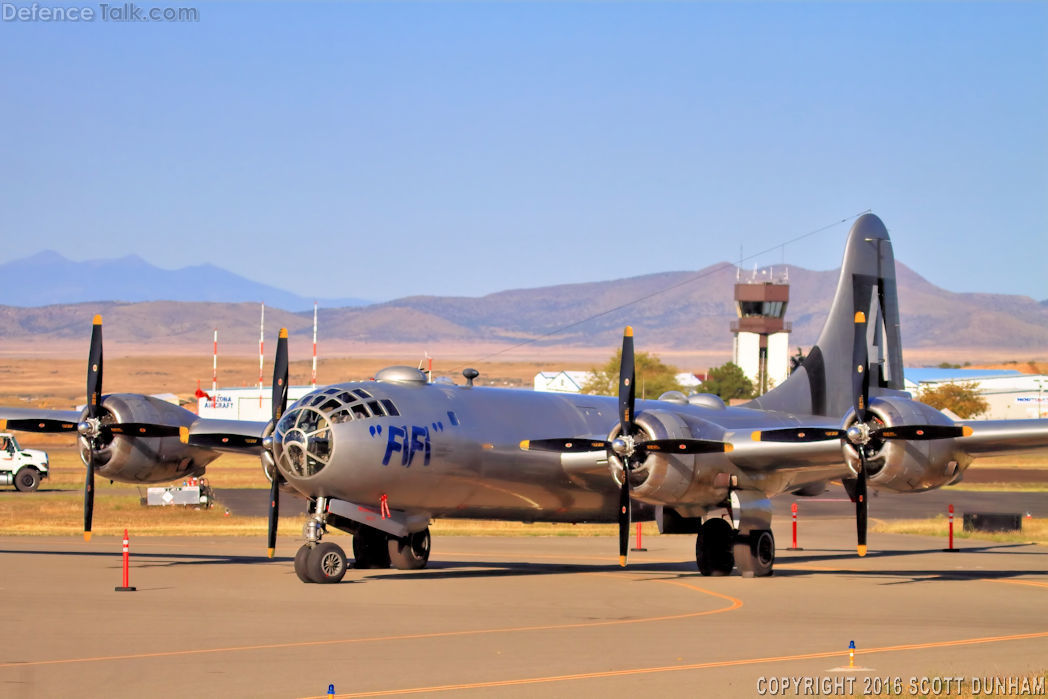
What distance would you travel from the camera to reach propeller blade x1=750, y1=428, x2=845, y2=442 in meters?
25.5

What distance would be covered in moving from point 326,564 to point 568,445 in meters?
5.46

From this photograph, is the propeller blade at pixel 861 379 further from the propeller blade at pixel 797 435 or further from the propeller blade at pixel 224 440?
the propeller blade at pixel 224 440

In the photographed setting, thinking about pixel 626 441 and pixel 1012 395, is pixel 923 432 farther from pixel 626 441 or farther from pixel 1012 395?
pixel 1012 395

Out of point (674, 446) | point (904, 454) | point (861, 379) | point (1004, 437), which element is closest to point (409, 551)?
point (674, 446)

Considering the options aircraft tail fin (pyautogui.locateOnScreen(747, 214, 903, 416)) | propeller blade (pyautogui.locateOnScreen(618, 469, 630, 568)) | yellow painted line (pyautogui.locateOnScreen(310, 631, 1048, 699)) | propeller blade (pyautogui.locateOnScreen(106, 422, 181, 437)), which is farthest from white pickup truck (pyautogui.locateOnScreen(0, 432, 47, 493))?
yellow painted line (pyautogui.locateOnScreen(310, 631, 1048, 699))

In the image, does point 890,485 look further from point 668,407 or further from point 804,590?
point 668,407

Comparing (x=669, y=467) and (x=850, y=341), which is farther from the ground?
(x=850, y=341)

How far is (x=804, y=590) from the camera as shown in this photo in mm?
25391

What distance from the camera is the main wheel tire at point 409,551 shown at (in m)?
28.1

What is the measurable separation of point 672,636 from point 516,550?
→ 55.0ft

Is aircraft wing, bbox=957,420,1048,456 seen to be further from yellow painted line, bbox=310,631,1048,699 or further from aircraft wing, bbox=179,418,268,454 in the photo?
aircraft wing, bbox=179,418,268,454

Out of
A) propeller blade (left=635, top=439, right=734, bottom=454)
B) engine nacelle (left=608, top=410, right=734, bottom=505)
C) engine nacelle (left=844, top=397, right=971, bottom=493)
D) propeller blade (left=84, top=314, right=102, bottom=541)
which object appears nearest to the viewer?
engine nacelle (left=844, top=397, right=971, bottom=493)

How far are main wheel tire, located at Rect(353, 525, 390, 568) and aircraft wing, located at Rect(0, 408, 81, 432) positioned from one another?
747cm

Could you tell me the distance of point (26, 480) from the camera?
57531 millimetres
